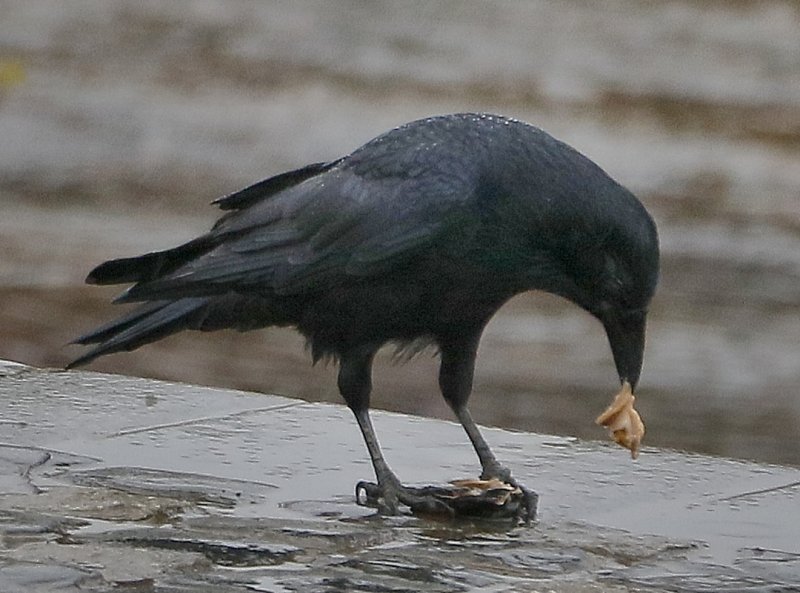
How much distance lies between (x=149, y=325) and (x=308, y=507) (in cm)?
85

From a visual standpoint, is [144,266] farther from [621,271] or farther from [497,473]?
[621,271]

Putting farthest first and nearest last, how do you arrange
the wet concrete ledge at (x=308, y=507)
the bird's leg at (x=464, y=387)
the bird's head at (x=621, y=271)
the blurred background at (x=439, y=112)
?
the blurred background at (x=439, y=112)
the bird's leg at (x=464, y=387)
the bird's head at (x=621, y=271)
the wet concrete ledge at (x=308, y=507)

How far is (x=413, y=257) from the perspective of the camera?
6.27 m

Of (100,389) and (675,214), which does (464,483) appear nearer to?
(100,389)

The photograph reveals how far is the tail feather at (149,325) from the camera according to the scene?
6672 millimetres

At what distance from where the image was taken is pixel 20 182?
787 inches

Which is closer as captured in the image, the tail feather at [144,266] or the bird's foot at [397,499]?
the bird's foot at [397,499]

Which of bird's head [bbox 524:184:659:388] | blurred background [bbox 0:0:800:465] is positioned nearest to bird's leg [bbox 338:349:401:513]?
bird's head [bbox 524:184:659:388]

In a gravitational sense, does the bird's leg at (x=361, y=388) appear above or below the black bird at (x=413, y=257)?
below

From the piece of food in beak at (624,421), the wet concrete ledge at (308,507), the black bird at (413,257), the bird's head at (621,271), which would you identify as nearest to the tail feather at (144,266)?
the black bird at (413,257)

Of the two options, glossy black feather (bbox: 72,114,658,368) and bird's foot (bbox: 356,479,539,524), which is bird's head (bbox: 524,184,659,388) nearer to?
glossy black feather (bbox: 72,114,658,368)

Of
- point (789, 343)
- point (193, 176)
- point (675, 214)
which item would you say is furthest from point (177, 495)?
point (193, 176)

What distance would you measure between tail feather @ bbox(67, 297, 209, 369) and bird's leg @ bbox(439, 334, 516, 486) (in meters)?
0.71

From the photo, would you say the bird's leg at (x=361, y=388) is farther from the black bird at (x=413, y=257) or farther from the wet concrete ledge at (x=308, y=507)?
the wet concrete ledge at (x=308, y=507)
